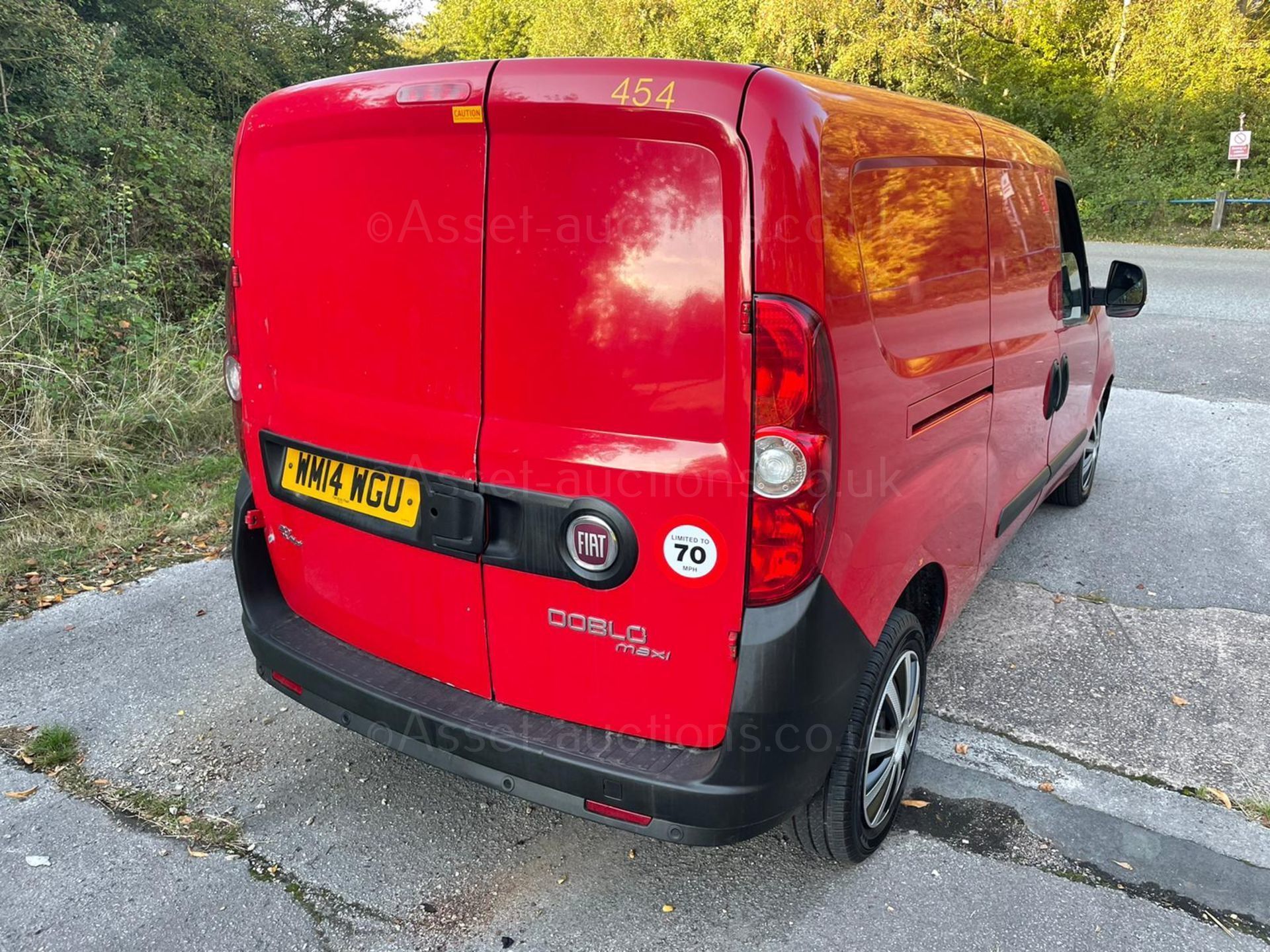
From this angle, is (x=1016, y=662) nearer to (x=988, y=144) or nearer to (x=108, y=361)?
(x=988, y=144)

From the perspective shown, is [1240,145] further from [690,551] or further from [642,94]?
[690,551]

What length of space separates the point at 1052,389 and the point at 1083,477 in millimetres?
1578

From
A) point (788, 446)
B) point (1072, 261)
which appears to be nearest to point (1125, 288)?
point (1072, 261)

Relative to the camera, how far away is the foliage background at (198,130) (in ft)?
18.0

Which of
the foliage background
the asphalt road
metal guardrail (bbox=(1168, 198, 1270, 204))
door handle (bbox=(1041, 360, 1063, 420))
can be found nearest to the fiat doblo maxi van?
the asphalt road

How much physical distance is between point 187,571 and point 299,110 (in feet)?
9.59

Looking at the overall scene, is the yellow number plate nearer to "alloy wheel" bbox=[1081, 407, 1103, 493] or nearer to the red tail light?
the red tail light

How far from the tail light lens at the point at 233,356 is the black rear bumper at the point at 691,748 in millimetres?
967

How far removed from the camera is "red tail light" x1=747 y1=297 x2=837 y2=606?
1.83 m

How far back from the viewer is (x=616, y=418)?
196 cm

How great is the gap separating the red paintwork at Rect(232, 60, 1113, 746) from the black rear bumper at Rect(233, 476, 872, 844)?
0.05m

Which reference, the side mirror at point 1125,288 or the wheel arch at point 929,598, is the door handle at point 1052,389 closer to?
the side mirror at point 1125,288

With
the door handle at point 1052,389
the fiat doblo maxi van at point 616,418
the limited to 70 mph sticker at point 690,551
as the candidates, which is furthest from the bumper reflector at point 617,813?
the door handle at point 1052,389

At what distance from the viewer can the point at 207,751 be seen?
120 inches
